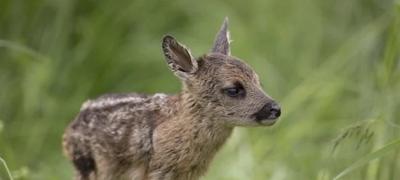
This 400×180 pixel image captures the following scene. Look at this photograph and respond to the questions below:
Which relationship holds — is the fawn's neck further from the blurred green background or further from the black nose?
the blurred green background

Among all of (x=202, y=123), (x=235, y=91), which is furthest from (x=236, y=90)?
(x=202, y=123)

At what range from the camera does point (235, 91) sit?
7.07 m

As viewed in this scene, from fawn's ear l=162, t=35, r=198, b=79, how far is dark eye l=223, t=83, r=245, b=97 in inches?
9.9

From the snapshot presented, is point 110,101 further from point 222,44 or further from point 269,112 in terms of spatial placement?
point 269,112

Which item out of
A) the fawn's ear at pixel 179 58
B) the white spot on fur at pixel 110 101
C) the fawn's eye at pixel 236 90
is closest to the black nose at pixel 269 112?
the fawn's eye at pixel 236 90

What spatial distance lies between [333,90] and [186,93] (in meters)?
2.57

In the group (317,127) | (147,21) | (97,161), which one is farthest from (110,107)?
(147,21)

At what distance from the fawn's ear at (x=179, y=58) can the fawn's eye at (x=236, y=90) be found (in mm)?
253

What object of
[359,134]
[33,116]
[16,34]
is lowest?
[359,134]

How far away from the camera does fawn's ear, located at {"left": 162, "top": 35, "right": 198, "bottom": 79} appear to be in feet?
23.5

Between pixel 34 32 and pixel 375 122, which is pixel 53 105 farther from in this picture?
pixel 375 122

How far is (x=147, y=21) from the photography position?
11.2m

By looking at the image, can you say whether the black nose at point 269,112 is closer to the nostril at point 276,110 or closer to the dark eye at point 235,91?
the nostril at point 276,110

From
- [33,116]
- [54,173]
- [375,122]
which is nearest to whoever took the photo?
[375,122]
